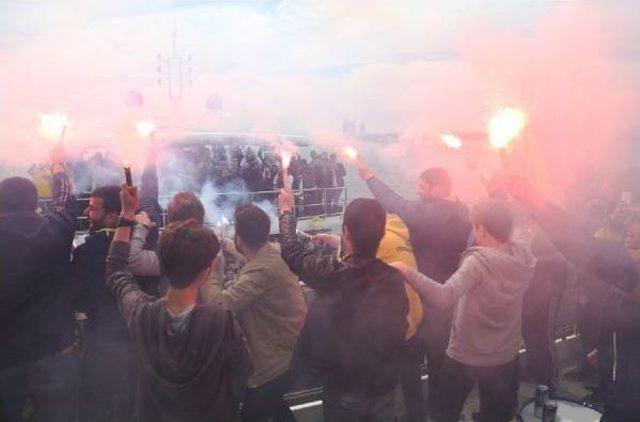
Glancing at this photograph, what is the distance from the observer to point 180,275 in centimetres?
202

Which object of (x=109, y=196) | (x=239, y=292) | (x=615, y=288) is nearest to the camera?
(x=615, y=288)

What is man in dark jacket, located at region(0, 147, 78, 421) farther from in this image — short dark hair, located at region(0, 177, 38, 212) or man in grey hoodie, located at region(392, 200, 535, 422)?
man in grey hoodie, located at region(392, 200, 535, 422)

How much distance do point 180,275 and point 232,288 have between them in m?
0.64

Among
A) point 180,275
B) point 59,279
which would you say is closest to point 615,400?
point 180,275

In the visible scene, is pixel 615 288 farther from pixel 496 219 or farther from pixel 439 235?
pixel 439 235

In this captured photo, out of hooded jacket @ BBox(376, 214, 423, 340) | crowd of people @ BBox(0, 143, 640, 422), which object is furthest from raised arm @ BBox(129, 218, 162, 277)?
hooded jacket @ BBox(376, 214, 423, 340)

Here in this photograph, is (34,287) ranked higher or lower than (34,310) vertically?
higher

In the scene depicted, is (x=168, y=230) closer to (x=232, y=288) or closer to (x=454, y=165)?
(x=232, y=288)

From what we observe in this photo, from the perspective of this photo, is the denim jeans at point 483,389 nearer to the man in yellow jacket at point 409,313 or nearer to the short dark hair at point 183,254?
the man in yellow jacket at point 409,313

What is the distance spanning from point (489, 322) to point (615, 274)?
1.14 metres

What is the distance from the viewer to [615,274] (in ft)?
6.61

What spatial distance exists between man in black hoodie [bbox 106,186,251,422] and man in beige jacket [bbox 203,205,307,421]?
61cm

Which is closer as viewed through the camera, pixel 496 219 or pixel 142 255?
pixel 142 255

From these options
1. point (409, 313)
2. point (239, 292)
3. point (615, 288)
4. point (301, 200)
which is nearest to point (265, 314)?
point (239, 292)
